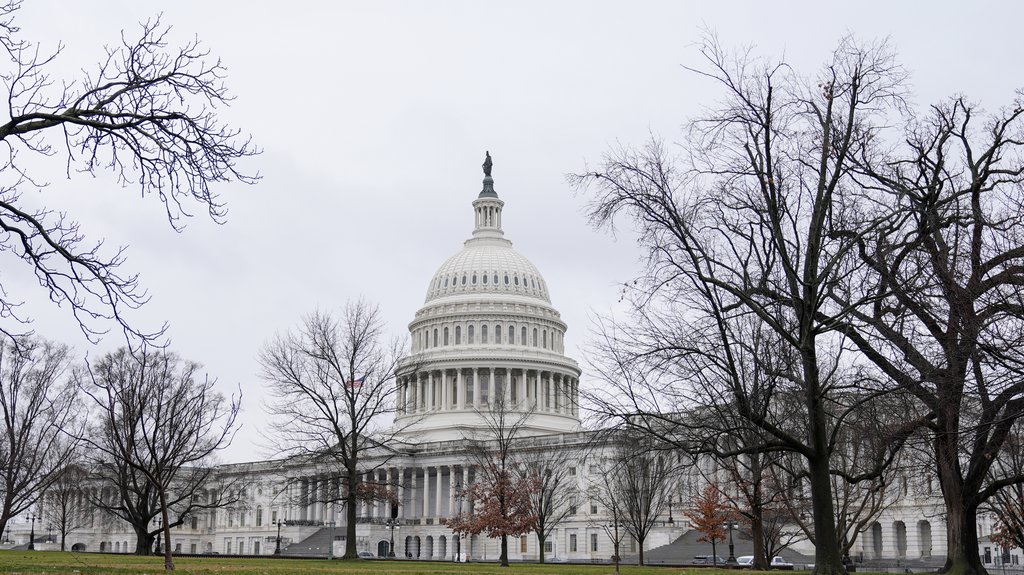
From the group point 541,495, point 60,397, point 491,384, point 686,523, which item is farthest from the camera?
point 491,384

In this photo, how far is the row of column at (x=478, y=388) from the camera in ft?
458

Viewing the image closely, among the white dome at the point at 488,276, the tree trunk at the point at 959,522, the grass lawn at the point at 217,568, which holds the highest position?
the white dome at the point at 488,276

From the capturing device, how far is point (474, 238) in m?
159

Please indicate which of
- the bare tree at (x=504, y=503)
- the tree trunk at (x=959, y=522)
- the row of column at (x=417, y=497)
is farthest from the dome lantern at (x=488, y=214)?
the tree trunk at (x=959, y=522)

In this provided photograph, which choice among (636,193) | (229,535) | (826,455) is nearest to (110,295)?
(636,193)

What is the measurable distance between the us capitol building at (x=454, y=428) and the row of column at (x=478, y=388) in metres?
0.17

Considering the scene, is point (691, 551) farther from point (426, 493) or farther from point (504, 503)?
point (426, 493)

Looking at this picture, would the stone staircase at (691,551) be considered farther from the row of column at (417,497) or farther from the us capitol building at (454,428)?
the row of column at (417,497)

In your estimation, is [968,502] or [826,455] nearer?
[826,455]

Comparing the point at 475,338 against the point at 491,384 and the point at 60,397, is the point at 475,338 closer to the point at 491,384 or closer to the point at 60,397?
the point at 491,384

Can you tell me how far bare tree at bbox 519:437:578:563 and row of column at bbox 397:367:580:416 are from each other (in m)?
29.9

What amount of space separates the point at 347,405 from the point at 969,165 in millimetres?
38452

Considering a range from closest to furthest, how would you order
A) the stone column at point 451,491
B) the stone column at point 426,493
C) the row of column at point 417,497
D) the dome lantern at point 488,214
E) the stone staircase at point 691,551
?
the stone staircase at point 691,551 < the stone column at point 451,491 < the row of column at point 417,497 < the stone column at point 426,493 < the dome lantern at point 488,214

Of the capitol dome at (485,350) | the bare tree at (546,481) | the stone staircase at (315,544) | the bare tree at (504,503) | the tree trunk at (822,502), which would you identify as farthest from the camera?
the capitol dome at (485,350)
